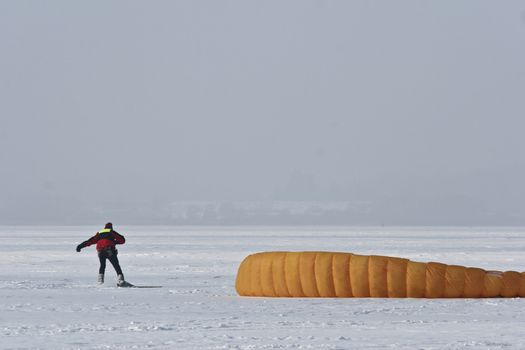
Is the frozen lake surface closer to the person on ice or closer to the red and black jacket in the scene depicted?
the person on ice

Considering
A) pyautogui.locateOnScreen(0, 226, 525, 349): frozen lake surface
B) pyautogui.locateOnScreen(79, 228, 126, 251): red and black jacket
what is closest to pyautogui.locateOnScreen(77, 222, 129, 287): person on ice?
pyautogui.locateOnScreen(79, 228, 126, 251): red and black jacket

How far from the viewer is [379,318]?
1622 centimetres

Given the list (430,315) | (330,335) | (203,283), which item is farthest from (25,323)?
(203,283)

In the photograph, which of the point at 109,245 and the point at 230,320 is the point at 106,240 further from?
the point at 230,320

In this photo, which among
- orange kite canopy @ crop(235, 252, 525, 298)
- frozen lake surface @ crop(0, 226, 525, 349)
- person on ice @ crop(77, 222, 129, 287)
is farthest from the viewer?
person on ice @ crop(77, 222, 129, 287)

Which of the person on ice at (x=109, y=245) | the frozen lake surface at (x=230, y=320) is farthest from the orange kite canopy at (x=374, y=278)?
the person on ice at (x=109, y=245)

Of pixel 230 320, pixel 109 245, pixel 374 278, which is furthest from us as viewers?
pixel 109 245

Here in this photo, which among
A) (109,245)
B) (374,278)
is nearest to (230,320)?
(374,278)

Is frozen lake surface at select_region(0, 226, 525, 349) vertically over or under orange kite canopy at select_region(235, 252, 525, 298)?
under

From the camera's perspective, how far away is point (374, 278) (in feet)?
64.2

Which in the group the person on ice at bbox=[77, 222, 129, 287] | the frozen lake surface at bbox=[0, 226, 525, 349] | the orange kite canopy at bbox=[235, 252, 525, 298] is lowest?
the frozen lake surface at bbox=[0, 226, 525, 349]

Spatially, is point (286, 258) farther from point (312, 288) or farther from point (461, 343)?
point (461, 343)

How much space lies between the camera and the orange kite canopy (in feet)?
64.1

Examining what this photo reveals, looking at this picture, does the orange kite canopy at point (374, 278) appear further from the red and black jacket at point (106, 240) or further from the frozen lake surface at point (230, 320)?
the red and black jacket at point (106, 240)
